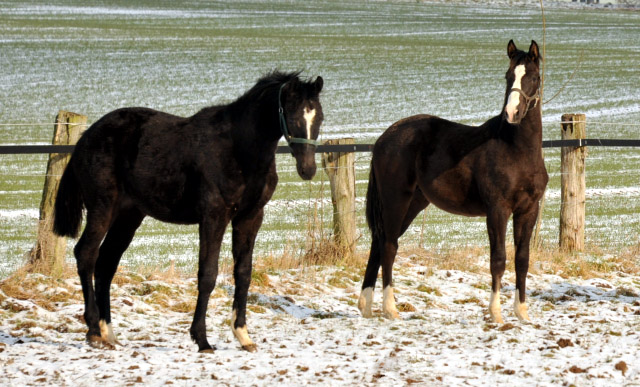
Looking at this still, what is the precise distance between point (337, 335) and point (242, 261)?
1030 mm

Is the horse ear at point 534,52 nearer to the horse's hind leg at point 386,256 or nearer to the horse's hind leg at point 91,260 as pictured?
the horse's hind leg at point 386,256

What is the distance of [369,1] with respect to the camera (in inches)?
2522

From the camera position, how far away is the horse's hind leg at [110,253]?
679 cm

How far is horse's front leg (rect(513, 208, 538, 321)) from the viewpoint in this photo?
24.5 ft

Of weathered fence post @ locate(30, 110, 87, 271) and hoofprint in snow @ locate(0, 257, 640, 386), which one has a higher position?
weathered fence post @ locate(30, 110, 87, 271)

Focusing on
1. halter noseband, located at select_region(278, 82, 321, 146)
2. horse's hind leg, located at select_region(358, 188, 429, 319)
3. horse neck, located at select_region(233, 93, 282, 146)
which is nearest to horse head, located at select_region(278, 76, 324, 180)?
halter noseband, located at select_region(278, 82, 321, 146)

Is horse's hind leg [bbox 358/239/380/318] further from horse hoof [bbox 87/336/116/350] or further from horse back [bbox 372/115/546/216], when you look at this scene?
horse hoof [bbox 87/336/116/350]

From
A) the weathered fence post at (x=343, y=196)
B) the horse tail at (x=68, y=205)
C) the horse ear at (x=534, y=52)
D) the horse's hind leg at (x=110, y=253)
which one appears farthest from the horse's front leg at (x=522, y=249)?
the horse tail at (x=68, y=205)

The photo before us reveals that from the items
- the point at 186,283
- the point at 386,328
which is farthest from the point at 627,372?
the point at 186,283

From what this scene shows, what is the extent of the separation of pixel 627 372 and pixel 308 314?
2.96 meters

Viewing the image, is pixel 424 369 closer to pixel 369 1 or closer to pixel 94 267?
pixel 94 267

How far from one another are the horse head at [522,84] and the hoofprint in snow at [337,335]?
1.68 meters

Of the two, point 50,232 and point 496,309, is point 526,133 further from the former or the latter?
point 50,232

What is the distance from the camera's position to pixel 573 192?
34.9ft
